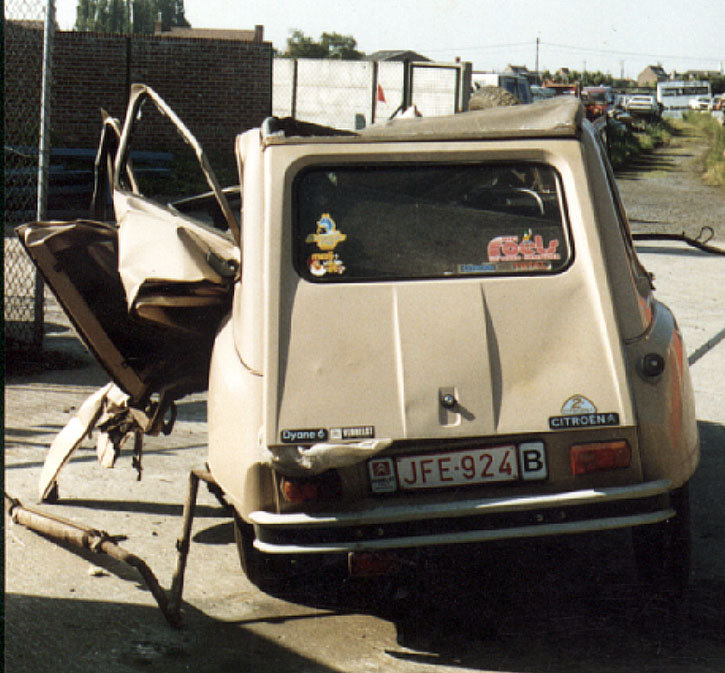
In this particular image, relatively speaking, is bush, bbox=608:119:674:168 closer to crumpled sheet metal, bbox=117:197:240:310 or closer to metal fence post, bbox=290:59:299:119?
metal fence post, bbox=290:59:299:119

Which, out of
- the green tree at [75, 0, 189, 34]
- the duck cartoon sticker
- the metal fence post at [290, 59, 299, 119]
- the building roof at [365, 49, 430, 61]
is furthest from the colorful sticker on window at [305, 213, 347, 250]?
the green tree at [75, 0, 189, 34]

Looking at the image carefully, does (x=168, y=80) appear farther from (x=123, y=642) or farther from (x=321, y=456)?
(x=321, y=456)

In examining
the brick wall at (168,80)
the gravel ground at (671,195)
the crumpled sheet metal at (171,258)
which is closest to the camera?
the crumpled sheet metal at (171,258)

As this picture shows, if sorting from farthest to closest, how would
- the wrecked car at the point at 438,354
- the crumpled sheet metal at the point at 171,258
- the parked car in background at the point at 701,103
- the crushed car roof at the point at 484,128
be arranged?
the parked car in background at the point at 701,103 < the crumpled sheet metal at the point at 171,258 < the crushed car roof at the point at 484,128 < the wrecked car at the point at 438,354

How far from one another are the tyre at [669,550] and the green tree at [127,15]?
323 ft

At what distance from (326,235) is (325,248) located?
54mm

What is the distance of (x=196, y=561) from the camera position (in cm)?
489

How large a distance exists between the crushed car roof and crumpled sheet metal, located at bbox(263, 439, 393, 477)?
1.19 m

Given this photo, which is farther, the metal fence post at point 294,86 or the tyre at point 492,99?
the metal fence post at point 294,86

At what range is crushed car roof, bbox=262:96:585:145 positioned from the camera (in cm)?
411

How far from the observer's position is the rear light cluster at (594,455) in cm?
379

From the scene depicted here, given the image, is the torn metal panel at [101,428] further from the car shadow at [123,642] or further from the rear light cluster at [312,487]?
the rear light cluster at [312,487]

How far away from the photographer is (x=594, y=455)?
12.4 ft

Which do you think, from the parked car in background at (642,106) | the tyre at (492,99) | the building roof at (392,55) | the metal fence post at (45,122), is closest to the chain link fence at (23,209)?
the metal fence post at (45,122)
